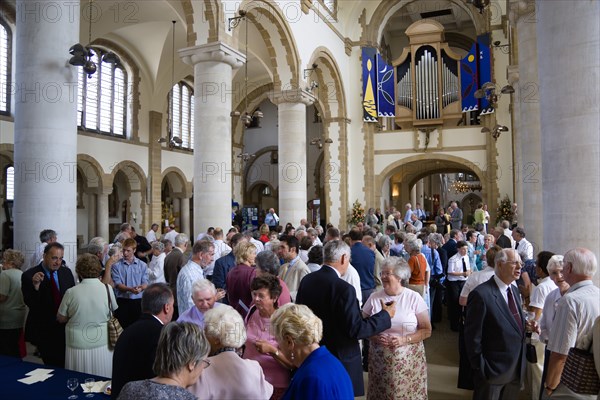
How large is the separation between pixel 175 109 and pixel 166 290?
19813mm

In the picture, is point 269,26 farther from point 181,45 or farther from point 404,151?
point 404,151

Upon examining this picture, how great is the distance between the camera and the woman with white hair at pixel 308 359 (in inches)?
76.5

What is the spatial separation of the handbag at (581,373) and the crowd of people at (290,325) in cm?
8

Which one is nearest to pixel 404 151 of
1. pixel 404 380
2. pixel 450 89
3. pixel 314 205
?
pixel 450 89

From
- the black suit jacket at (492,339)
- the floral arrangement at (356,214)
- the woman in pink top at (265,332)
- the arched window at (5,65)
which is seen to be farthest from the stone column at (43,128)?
the floral arrangement at (356,214)

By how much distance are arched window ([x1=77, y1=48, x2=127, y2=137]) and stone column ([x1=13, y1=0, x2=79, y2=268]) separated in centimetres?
1090

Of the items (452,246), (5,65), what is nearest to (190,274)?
(452,246)

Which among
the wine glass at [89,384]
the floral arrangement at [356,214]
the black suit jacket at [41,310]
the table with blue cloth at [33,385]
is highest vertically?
the floral arrangement at [356,214]

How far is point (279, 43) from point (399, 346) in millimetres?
11733

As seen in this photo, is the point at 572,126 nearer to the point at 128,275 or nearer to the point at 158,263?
the point at 128,275

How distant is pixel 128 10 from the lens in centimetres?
1464

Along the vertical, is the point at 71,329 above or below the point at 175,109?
below

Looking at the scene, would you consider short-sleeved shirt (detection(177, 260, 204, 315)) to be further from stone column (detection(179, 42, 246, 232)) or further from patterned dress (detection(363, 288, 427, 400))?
stone column (detection(179, 42, 246, 232))

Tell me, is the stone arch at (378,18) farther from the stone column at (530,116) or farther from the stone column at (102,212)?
the stone column at (102,212)
